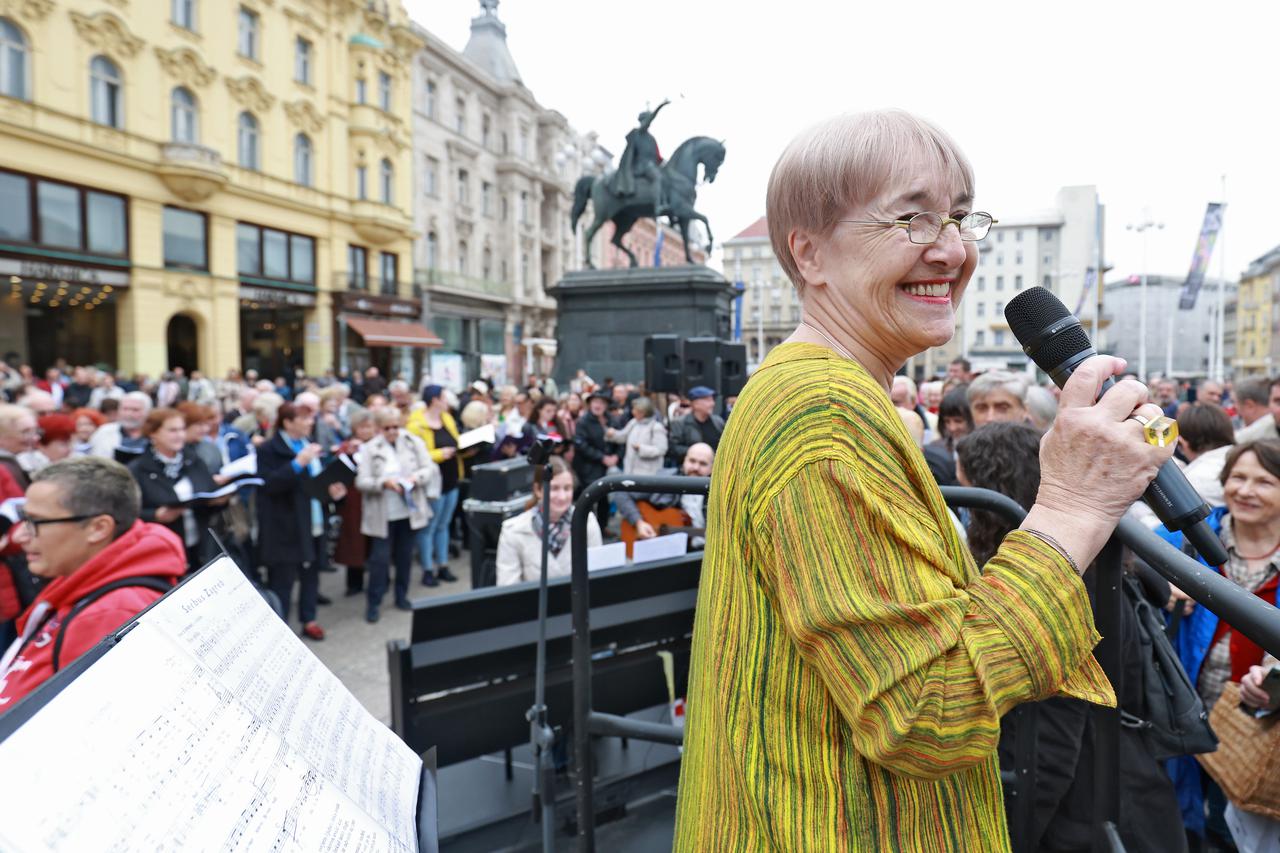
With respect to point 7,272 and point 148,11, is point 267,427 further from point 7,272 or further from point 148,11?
point 148,11

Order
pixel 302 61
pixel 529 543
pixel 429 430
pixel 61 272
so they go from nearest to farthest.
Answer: pixel 529 543 → pixel 429 430 → pixel 61 272 → pixel 302 61

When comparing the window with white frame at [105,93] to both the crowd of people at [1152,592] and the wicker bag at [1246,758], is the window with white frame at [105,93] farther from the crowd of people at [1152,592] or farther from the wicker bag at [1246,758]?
the wicker bag at [1246,758]

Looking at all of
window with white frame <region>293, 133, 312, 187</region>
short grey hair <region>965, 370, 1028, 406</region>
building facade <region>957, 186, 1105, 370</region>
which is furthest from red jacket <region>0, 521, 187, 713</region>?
building facade <region>957, 186, 1105, 370</region>

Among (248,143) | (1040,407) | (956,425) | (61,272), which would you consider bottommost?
(956,425)

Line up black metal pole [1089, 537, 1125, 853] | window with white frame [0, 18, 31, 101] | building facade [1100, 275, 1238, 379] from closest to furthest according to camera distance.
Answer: black metal pole [1089, 537, 1125, 853], window with white frame [0, 18, 31, 101], building facade [1100, 275, 1238, 379]

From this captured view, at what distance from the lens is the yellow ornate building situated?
21.5 metres

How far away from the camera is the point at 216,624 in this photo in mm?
1103

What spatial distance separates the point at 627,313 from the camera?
17297 mm

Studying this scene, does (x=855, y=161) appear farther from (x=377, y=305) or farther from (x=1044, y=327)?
(x=377, y=305)

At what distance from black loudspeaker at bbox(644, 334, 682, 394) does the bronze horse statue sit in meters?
9.33

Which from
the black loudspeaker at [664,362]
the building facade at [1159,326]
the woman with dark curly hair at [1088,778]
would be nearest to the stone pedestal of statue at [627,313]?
the black loudspeaker at [664,362]

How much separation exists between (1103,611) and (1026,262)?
269 ft

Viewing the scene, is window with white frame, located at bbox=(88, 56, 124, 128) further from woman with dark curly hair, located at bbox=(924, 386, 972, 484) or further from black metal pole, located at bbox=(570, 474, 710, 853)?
black metal pole, located at bbox=(570, 474, 710, 853)

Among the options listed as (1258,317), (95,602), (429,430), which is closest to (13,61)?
(429,430)
